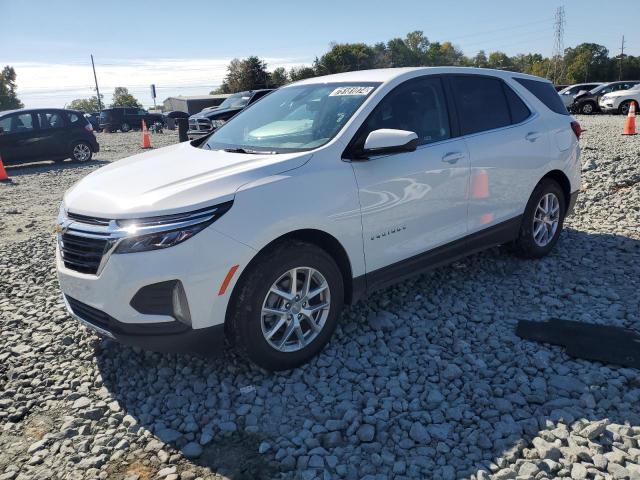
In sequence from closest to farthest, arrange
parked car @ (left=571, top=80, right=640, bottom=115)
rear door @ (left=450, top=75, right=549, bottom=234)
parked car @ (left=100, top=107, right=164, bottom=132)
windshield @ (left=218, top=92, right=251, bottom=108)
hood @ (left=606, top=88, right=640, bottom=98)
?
rear door @ (left=450, top=75, right=549, bottom=234), windshield @ (left=218, top=92, right=251, bottom=108), hood @ (left=606, top=88, right=640, bottom=98), parked car @ (left=571, top=80, right=640, bottom=115), parked car @ (left=100, top=107, right=164, bottom=132)

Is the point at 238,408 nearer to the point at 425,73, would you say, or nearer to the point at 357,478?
the point at 357,478

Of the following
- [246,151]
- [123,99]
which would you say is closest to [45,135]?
[246,151]

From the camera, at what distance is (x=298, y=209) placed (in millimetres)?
3186

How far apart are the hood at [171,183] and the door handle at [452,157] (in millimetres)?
1231

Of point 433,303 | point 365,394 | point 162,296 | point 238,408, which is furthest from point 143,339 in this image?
point 433,303

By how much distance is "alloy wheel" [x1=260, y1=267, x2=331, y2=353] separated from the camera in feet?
10.7

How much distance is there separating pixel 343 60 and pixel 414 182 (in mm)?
86893

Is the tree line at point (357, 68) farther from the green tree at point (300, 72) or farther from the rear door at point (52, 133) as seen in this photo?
the rear door at point (52, 133)

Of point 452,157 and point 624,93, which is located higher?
point 624,93

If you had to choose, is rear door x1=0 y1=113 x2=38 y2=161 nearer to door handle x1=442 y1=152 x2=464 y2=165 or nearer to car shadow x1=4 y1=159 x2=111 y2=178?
car shadow x1=4 y1=159 x2=111 y2=178

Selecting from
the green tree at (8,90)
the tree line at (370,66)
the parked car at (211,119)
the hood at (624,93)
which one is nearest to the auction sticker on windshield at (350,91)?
the parked car at (211,119)

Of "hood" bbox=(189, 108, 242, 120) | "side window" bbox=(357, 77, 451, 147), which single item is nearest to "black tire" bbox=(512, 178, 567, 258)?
"side window" bbox=(357, 77, 451, 147)

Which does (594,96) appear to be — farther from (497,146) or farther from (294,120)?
(294,120)

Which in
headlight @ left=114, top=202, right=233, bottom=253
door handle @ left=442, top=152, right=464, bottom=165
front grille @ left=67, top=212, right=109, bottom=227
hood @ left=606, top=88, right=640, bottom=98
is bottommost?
headlight @ left=114, top=202, right=233, bottom=253
